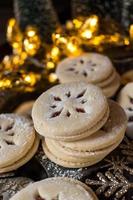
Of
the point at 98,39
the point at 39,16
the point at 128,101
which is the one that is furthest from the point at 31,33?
the point at 128,101

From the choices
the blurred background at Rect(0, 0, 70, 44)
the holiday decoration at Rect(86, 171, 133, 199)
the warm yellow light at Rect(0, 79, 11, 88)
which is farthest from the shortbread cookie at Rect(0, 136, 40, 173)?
the blurred background at Rect(0, 0, 70, 44)

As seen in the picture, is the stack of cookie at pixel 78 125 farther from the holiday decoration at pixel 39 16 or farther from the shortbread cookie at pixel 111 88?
the holiday decoration at pixel 39 16

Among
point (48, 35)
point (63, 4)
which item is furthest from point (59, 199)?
point (63, 4)

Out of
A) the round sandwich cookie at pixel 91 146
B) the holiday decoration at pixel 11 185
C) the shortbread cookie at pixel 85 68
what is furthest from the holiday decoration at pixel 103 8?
the holiday decoration at pixel 11 185

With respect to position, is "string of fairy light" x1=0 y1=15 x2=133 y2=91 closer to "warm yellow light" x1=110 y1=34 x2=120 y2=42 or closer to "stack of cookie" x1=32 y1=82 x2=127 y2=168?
"warm yellow light" x1=110 y1=34 x2=120 y2=42

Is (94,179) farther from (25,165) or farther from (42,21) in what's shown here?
(42,21)
